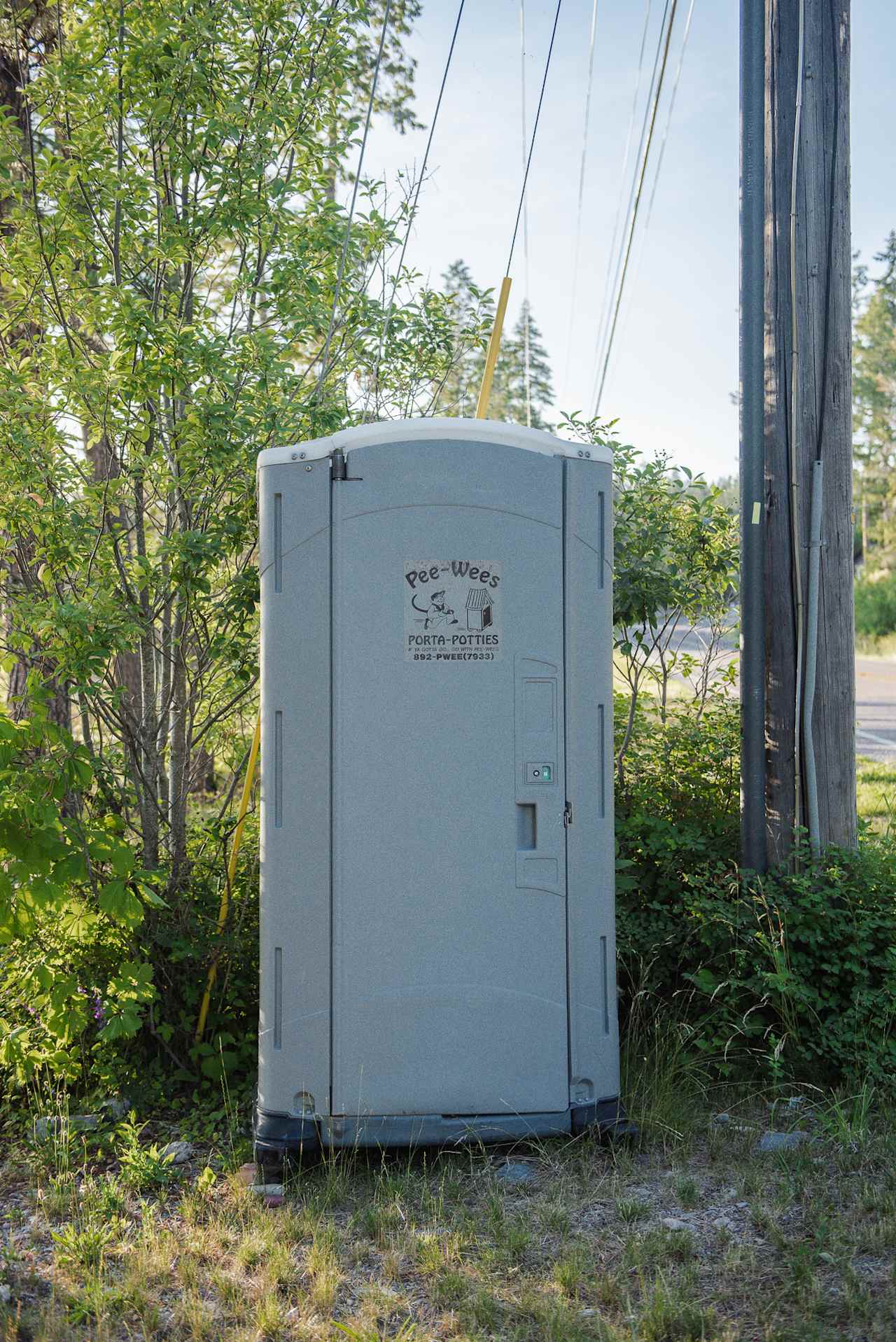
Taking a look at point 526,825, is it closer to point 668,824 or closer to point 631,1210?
point 631,1210

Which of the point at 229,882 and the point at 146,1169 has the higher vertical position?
the point at 229,882

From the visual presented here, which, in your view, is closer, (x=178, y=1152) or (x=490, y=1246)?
(x=490, y=1246)

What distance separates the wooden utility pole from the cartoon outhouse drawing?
161 cm

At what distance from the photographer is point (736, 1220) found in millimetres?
2955

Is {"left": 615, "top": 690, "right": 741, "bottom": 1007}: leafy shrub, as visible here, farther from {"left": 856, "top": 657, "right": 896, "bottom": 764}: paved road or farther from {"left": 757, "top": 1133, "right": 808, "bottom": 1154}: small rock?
{"left": 856, "top": 657, "right": 896, "bottom": 764}: paved road

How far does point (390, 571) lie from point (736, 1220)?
2.07 metres

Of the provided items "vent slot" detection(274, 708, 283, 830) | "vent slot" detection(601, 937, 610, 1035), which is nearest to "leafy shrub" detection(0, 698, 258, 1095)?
"vent slot" detection(274, 708, 283, 830)

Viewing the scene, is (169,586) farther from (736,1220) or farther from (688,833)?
(736,1220)

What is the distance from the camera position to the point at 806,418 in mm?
4324

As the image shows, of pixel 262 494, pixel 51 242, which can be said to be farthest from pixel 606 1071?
pixel 51 242

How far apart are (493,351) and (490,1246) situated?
2.96m

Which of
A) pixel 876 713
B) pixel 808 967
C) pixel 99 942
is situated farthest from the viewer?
pixel 876 713

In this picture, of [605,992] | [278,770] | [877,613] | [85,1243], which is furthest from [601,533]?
[877,613]

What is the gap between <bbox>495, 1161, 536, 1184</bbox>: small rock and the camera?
3207mm
